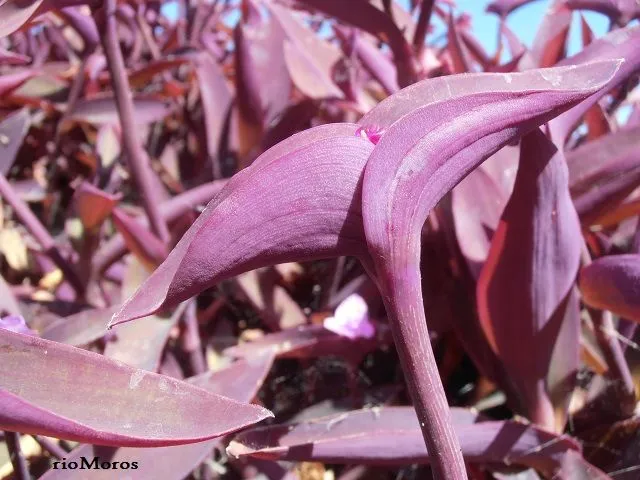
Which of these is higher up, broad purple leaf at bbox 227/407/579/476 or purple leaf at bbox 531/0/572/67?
purple leaf at bbox 531/0/572/67

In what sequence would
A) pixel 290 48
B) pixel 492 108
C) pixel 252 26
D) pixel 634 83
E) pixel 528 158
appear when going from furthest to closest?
pixel 252 26, pixel 290 48, pixel 634 83, pixel 528 158, pixel 492 108

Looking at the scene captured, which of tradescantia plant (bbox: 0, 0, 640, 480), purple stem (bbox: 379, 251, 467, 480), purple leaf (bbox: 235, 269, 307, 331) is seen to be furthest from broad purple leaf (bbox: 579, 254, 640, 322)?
purple leaf (bbox: 235, 269, 307, 331)

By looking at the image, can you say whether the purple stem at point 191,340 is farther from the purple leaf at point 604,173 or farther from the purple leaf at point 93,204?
the purple leaf at point 604,173

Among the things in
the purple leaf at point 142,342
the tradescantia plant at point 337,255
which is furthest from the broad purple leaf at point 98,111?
the purple leaf at point 142,342

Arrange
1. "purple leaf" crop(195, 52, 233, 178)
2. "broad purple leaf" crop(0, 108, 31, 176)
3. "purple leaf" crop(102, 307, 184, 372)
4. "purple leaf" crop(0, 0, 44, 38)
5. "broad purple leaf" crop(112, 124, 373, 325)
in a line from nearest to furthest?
"broad purple leaf" crop(112, 124, 373, 325) → "purple leaf" crop(0, 0, 44, 38) → "purple leaf" crop(102, 307, 184, 372) → "broad purple leaf" crop(0, 108, 31, 176) → "purple leaf" crop(195, 52, 233, 178)

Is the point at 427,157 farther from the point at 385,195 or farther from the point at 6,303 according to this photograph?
the point at 6,303

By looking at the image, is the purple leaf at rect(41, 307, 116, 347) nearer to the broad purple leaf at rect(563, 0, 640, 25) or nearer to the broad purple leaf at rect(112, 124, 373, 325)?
the broad purple leaf at rect(112, 124, 373, 325)

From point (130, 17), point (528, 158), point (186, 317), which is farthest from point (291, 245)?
point (130, 17)

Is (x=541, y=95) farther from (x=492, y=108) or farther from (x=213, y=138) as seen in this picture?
(x=213, y=138)
